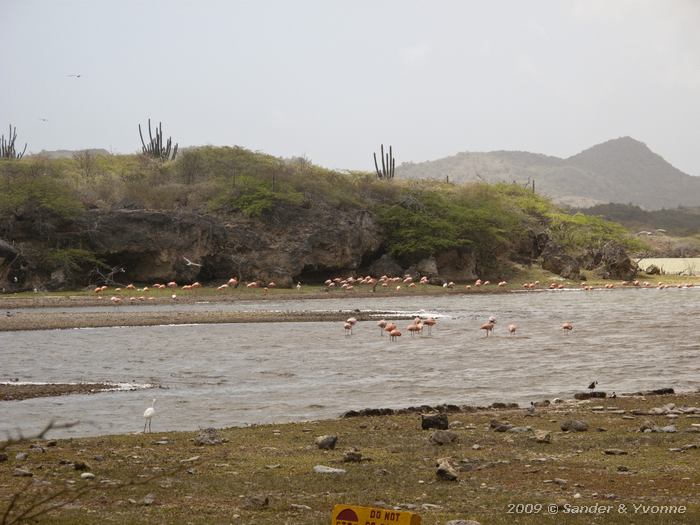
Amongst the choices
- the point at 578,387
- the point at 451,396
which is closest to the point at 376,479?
the point at 451,396

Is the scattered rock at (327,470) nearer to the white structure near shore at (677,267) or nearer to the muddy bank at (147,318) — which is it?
the muddy bank at (147,318)

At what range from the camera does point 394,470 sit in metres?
10.9

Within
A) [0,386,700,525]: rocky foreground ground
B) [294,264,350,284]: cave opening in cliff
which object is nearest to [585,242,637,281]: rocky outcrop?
[294,264,350,284]: cave opening in cliff

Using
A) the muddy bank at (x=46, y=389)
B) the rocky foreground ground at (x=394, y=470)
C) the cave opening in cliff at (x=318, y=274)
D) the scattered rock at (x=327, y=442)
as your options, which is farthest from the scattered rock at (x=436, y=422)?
the cave opening in cliff at (x=318, y=274)

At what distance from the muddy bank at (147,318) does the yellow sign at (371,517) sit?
1288 inches

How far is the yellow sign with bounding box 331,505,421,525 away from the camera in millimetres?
4871

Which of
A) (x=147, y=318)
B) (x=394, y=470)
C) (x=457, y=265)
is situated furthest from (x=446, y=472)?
(x=457, y=265)

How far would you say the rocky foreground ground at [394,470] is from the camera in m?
8.81

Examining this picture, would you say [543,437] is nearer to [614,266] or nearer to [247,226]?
[247,226]

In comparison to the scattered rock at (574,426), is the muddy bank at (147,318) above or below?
above

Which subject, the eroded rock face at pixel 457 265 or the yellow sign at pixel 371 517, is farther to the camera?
the eroded rock face at pixel 457 265

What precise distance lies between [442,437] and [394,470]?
6.04 ft

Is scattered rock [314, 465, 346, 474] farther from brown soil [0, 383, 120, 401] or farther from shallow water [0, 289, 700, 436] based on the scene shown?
brown soil [0, 383, 120, 401]

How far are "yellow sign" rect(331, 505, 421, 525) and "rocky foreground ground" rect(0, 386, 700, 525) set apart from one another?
246cm
